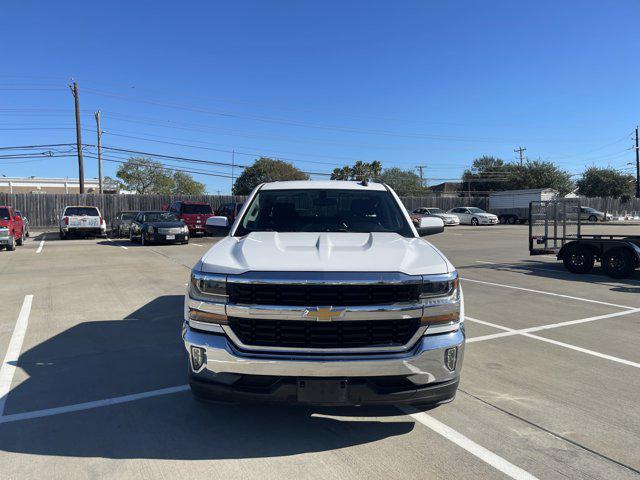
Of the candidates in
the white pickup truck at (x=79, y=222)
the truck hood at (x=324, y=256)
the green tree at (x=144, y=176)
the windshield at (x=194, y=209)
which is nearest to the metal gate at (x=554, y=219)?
the truck hood at (x=324, y=256)

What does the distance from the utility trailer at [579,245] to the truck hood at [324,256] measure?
9305mm

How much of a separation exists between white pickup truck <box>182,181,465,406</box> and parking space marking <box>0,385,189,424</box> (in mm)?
1219

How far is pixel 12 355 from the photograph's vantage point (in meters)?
5.43

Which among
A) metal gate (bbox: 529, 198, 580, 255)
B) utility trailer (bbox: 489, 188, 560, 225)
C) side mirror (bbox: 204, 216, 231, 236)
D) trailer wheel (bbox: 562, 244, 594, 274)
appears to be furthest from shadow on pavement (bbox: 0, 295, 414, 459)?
utility trailer (bbox: 489, 188, 560, 225)

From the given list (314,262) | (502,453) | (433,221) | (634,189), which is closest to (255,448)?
(314,262)

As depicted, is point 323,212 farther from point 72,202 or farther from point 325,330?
→ point 72,202

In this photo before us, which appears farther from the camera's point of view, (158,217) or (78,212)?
(78,212)

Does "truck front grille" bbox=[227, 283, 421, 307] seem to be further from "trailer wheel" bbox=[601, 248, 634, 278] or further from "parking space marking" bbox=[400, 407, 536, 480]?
"trailer wheel" bbox=[601, 248, 634, 278]

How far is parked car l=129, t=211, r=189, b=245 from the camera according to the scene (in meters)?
20.0

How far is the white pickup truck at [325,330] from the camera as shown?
3.09m

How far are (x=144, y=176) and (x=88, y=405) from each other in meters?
81.8

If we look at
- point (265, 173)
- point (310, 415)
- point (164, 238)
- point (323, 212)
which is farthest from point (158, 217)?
point (265, 173)

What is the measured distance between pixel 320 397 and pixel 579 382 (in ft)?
9.68

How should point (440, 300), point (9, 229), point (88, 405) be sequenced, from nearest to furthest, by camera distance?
point (440, 300) → point (88, 405) → point (9, 229)
